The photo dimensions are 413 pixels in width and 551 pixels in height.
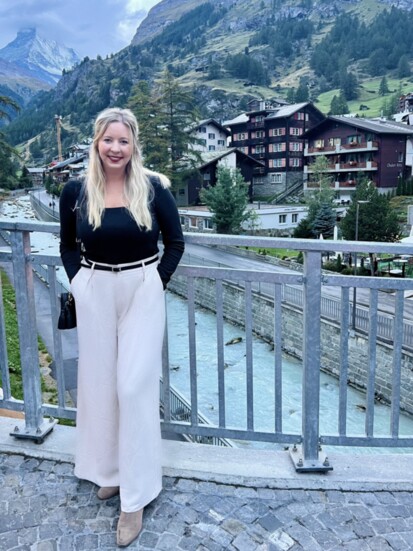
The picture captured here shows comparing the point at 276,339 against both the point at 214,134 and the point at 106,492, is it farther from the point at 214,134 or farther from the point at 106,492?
the point at 214,134

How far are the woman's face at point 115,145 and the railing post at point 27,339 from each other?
818 millimetres

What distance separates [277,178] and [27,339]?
5105cm

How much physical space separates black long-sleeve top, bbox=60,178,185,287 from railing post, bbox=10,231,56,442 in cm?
50

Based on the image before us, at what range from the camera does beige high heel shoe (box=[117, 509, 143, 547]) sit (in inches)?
84.9

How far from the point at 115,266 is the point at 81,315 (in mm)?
292

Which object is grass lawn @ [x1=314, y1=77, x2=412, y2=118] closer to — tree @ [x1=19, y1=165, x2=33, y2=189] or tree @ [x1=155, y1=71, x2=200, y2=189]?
tree @ [x1=19, y1=165, x2=33, y2=189]

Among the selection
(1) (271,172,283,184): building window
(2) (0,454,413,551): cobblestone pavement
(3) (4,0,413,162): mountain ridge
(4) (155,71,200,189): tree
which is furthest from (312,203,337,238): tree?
(3) (4,0,413,162): mountain ridge

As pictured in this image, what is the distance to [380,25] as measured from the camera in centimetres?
12550

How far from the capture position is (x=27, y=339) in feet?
9.50

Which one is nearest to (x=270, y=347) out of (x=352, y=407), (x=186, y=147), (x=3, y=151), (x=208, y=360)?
(x=208, y=360)

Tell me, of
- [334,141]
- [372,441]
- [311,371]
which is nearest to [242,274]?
[311,371]

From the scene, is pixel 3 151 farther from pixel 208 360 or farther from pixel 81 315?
pixel 81 315

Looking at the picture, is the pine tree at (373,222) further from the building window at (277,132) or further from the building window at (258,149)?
the building window at (258,149)

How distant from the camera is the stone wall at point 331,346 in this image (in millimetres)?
14117
